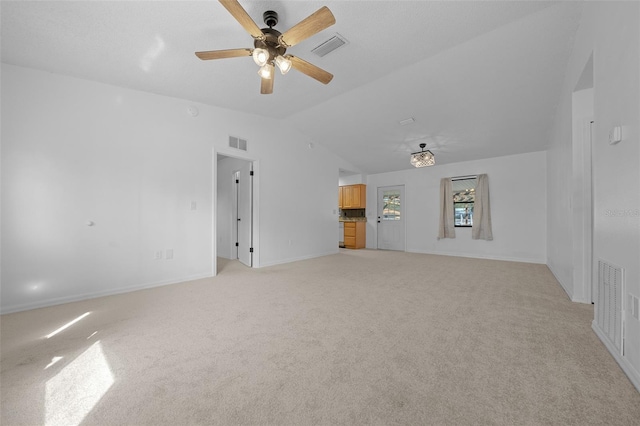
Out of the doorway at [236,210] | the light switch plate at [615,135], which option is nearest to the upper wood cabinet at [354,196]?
the doorway at [236,210]

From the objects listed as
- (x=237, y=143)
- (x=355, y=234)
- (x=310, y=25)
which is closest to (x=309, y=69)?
(x=310, y=25)

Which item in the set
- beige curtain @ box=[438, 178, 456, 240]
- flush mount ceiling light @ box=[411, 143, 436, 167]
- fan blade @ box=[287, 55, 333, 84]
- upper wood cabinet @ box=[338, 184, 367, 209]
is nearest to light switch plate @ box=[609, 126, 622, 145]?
fan blade @ box=[287, 55, 333, 84]

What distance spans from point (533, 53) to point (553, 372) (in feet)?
11.2

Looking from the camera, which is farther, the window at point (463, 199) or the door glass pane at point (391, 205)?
the door glass pane at point (391, 205)

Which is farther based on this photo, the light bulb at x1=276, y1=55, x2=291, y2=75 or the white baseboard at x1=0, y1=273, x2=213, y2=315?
the white baseboard at x1=0, y1=273, x2=213, y2=315

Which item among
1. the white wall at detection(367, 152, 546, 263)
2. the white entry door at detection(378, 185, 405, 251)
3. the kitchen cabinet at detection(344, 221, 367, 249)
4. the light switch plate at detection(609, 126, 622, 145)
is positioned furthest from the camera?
the kitchen cabinet at detection(344, 221, 367, 249)

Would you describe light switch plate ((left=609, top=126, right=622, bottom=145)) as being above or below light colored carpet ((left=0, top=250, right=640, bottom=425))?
above

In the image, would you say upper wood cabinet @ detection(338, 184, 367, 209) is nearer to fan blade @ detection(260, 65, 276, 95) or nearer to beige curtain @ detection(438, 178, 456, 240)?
beige curtain @ detection(438, 178, 456, 240)

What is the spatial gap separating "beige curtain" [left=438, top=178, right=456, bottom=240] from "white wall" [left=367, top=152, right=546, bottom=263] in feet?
0.58

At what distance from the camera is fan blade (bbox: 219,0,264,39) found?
1804 millimetres

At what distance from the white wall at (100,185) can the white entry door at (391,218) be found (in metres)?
4.62

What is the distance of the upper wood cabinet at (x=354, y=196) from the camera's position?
822cm

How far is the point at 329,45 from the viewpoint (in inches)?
111

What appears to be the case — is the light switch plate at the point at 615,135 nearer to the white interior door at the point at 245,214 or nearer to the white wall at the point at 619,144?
the white wall at the point at 619,144
